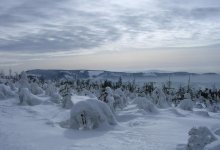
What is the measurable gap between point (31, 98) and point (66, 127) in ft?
44.8

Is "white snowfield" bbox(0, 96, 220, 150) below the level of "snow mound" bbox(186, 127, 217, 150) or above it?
below

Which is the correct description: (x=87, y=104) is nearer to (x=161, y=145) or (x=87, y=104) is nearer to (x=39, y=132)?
(x=39, y=132)

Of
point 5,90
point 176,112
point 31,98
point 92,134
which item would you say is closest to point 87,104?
point 92,134

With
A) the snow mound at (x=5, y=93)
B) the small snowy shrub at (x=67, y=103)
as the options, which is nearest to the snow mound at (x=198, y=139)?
the small snowy shrub at (x=67, y=103)

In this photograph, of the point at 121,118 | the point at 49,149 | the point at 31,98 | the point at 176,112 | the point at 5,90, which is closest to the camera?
the point at 49,149

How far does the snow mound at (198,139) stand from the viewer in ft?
33.2

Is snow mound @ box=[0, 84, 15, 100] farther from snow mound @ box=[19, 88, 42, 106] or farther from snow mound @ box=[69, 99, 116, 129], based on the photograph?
snow mound @ box=[69, 99, 116, 129]

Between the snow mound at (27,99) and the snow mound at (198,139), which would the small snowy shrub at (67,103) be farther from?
the snow mound at (198,139)

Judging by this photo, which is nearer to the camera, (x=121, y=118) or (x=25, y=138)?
(x=25, y=138)

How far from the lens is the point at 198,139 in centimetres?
1020

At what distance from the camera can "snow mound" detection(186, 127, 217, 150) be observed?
10117 millimetres

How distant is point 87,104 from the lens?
54.2 ft

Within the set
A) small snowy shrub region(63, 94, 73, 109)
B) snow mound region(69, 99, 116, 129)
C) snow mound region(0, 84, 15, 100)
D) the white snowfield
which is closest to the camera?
the white snowfield

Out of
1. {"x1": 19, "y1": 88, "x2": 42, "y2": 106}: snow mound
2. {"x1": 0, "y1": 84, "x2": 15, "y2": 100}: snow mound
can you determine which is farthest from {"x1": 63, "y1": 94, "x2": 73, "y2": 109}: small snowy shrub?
{"x1": 0, "y1": 84, "x2": 15, "y2": 100}: snow mound
